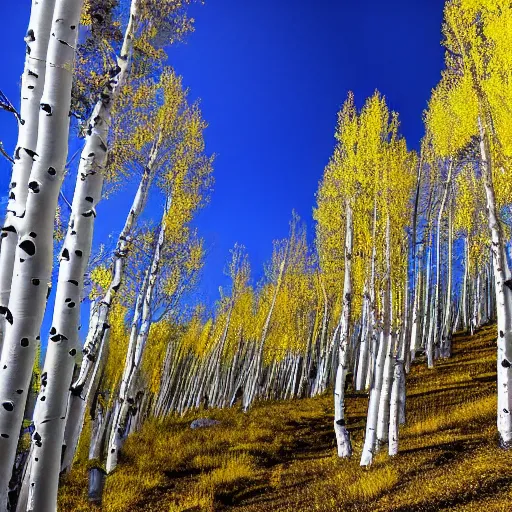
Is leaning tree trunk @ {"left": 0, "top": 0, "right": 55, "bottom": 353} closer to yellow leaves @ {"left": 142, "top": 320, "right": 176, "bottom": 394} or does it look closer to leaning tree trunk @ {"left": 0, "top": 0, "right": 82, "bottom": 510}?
leaning tree trunk @ {"left": 0, "top": 0, "right": 82, "bottom": 510}

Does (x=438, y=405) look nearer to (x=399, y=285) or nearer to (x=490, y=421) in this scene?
(x=490, y=421)

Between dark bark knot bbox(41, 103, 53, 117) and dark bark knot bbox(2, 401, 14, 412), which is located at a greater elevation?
dark bark knot bbox(41, 103, 53, 117)

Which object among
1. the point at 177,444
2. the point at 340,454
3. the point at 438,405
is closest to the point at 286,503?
the point at 340,454

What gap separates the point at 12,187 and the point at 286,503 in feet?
20.1

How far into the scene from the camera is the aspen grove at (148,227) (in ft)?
9.41

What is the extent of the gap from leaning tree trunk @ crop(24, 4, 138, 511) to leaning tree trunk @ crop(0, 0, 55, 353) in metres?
0.46

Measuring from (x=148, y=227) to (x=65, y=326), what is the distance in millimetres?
10946

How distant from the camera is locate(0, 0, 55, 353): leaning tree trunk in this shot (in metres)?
3.41

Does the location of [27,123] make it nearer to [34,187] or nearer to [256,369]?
[34,187]

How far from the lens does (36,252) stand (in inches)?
106

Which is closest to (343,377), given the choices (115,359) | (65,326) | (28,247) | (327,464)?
(327,464)

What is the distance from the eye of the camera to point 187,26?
7254 mm

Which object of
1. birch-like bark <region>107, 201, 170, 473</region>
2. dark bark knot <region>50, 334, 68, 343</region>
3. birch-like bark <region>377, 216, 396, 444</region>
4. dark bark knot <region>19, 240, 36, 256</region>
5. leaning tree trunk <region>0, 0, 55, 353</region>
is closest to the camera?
dark bark knot <region>19, 240, 36, 256</region>

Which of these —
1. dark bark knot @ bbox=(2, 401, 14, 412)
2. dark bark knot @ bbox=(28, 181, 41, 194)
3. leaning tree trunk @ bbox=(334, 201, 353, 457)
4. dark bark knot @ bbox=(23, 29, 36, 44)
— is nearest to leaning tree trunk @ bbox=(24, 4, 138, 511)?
dark bark knot @ bbox=(2, 401, 14, 412)
